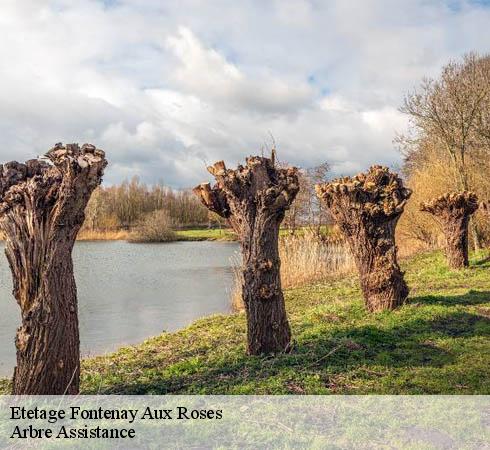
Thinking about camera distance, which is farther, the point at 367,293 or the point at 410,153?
the point at 410,153

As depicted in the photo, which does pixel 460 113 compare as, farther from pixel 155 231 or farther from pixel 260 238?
pixel 155 231

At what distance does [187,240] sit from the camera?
191 ft

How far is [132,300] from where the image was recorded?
663 inches

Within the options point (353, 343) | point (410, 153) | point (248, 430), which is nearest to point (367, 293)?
point (353, 343)

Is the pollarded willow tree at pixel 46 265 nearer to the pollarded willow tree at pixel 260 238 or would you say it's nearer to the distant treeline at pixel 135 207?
the pollarded willow tree at pixel 260 238

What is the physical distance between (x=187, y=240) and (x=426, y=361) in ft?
172

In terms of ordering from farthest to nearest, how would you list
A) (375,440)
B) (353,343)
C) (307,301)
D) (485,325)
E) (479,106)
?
(479,106)
(307,301)
(485,325)
(353,343)
(375,440)

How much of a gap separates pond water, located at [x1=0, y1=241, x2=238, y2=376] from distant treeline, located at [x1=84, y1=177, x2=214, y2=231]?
34.9 metres

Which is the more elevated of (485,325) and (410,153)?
(410,153)

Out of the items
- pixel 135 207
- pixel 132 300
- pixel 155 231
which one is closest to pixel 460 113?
pixel 132 300

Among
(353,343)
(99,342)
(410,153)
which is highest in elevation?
(410,153)

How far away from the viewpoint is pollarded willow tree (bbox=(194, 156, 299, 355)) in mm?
6824

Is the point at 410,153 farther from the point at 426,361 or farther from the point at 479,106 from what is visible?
the point at 426,361

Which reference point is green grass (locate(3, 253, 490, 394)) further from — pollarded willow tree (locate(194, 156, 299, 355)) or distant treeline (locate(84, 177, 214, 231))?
distant treeline (locate(84, 177, 214, 231))
